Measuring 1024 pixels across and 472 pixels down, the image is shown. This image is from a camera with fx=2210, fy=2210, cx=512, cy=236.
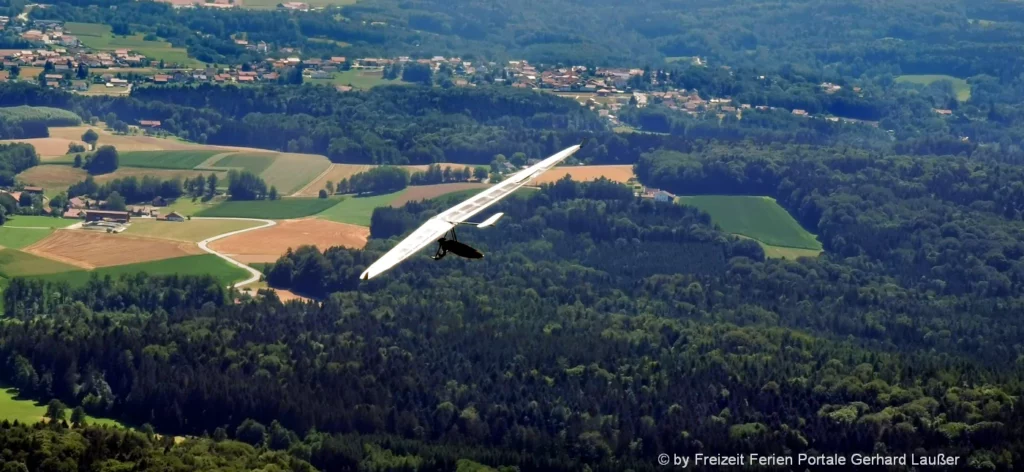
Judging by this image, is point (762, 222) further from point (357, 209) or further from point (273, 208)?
point (273, 208)

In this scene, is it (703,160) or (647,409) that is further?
(703,160)

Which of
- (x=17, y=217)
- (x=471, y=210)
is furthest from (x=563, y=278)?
(x=471, y=210)

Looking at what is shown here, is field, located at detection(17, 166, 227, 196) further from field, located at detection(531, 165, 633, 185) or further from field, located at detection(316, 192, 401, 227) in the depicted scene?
field, located at detection(531, 165, 633, 185)

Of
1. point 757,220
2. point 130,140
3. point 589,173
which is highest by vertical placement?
point 589,173

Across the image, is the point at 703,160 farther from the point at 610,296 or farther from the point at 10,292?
the point at 10,292

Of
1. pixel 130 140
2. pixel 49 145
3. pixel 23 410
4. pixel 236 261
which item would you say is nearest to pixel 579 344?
pixel 23 410

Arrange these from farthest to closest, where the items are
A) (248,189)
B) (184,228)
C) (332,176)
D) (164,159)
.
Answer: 1. (164,159)
2. (332,176)
3. (248,189)
4. (184,228)

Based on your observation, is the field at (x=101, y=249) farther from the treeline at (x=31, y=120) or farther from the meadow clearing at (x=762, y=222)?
the meadow clearing at (x=762, y=222)
